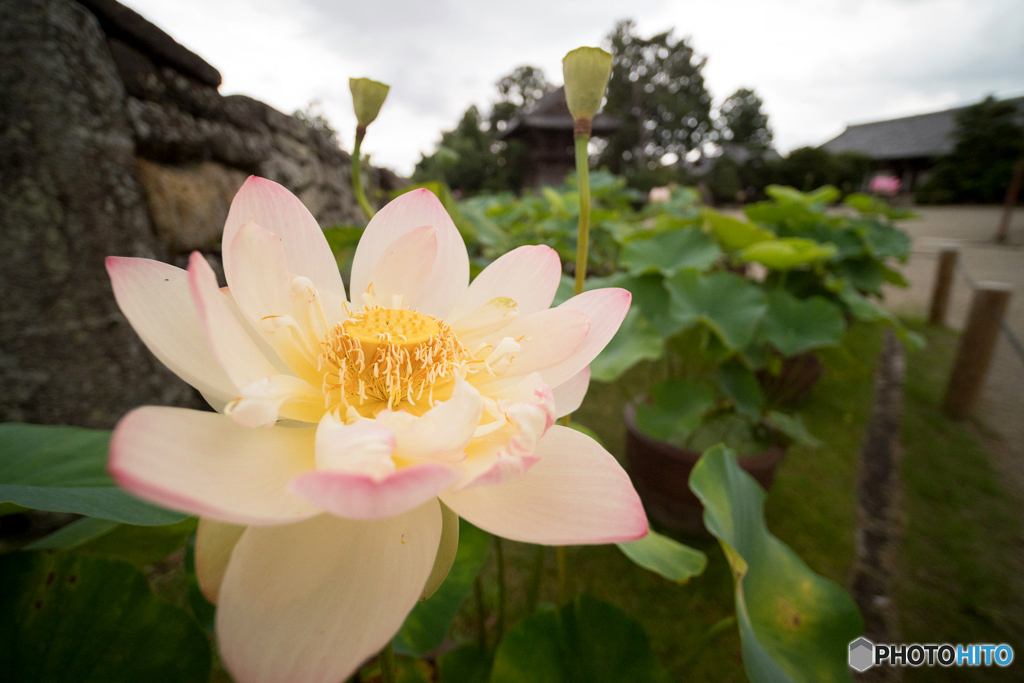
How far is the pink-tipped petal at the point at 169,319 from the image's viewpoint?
265mm

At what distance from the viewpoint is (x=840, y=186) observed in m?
13.7

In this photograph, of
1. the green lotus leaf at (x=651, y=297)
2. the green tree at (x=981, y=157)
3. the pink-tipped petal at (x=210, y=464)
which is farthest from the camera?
the green tree at (x=981, y=157)

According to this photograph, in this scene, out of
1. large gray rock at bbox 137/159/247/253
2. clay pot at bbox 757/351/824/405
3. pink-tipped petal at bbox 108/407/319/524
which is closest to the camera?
pink-tipped petal at bbox 108/407/319/524

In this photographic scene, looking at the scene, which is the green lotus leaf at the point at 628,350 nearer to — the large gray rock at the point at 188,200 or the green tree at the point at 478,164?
the large gray rock at the point at 188,200

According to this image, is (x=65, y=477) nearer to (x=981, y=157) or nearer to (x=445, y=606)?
(x=445, y=606)

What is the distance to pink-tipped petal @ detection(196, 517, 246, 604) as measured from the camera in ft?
0.89

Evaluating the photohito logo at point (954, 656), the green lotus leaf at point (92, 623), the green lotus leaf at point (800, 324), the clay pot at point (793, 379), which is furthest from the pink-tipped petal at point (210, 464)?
the clay pot at point (793, 379)

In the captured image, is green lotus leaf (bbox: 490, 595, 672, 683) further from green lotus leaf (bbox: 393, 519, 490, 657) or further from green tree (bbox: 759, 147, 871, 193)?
green tree (bbox: 759, 147, 871, 193)

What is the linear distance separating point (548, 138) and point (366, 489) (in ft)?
37.4

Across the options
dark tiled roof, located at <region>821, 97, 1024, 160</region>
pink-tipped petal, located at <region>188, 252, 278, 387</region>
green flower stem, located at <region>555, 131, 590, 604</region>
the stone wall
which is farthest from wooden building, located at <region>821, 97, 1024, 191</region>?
pink-tipped petal, located at <region>188, 252, 278, 387</region>

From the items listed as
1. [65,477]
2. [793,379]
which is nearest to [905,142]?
[793,379]

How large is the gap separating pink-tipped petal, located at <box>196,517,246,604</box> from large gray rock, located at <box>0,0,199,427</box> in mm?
1104

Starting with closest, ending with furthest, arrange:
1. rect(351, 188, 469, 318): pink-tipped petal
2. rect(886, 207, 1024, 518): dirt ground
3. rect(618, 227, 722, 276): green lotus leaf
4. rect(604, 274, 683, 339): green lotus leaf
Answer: rect(351, 188, 469, 318): pink-tipped petal < rect(604, 274, 683, 339): green lotus leaf < rect(618, 227, 722, 276): green lotus leaf < rect(886, 207, 1024, 518): dirt ground

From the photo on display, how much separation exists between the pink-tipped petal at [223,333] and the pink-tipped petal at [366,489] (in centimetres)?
10
